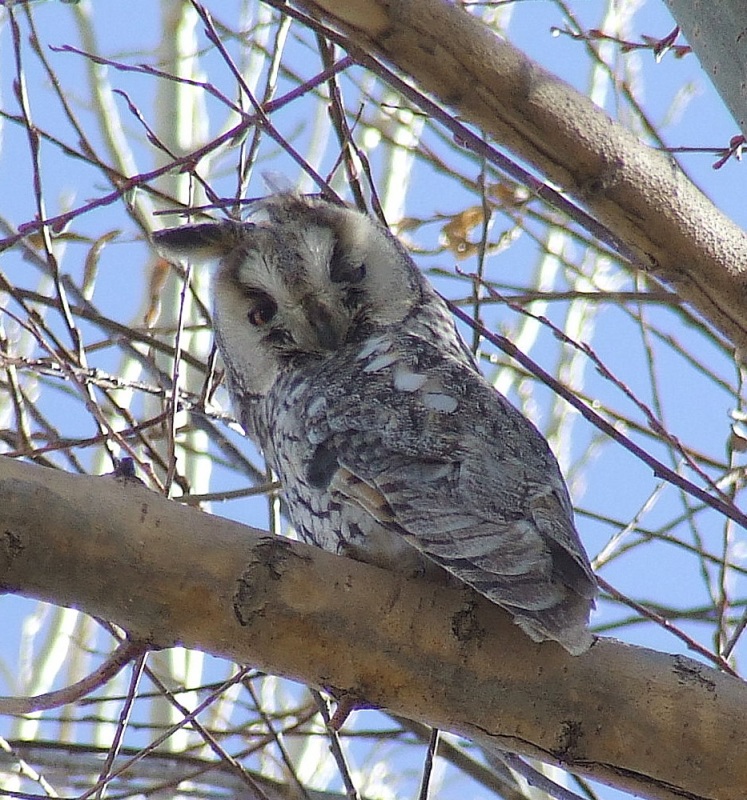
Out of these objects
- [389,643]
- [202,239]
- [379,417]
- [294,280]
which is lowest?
[389,643]

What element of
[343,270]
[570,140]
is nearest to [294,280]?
[343,270]

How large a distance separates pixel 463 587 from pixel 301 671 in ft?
0.94

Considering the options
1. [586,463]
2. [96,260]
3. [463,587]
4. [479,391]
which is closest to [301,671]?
[463,587]

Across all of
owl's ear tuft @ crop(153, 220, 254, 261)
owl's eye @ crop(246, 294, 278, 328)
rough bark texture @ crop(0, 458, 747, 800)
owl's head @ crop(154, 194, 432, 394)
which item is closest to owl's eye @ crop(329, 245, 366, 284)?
owl's head @ crop(154, 194, 432, 394)

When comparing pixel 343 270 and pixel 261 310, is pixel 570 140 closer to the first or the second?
pixel 343 270

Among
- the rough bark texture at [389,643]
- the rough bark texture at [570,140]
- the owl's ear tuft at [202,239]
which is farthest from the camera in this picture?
the owl's ear tuft at [202,239]

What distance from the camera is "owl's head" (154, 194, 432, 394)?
88.9 inches

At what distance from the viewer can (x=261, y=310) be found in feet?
7.73

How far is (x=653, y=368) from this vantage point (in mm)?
2330

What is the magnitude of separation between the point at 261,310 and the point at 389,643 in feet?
3.56

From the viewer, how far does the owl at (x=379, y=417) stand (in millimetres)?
1546

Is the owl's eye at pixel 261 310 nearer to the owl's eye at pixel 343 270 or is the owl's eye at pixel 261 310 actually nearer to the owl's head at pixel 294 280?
the owl's head at pixel 294 280

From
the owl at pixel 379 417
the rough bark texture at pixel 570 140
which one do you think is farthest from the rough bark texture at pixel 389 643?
the rough bark texture at pixel 570 140

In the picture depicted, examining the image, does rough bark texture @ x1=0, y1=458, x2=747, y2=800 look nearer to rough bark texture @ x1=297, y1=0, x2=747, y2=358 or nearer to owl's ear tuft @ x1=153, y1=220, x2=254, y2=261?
rough bark texture @ x1=297, y1=0, x2=747, y2=358
